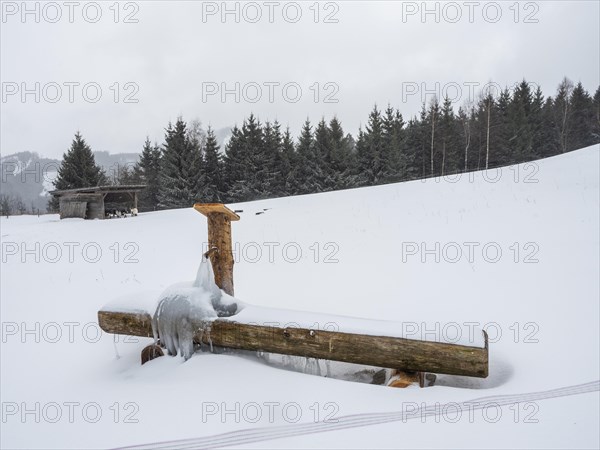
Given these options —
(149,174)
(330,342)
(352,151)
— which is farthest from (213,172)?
(330,342)

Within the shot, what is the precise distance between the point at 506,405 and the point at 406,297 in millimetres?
2832

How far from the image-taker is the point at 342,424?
9.36 ft

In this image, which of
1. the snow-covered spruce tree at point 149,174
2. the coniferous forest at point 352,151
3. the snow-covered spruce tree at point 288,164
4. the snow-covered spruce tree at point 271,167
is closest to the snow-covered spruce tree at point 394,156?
the coniferous forest at point 352,151

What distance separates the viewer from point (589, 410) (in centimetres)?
290

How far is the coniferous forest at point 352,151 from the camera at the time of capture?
3291 centimetres

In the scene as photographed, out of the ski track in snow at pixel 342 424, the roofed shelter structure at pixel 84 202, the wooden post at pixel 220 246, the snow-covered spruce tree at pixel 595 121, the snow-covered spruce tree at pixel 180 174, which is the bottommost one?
the ski track in snow at pixel 342 424

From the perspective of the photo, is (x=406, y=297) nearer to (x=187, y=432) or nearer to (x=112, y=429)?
(x=187, y=432)

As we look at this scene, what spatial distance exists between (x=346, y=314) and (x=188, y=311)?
99.3 inches

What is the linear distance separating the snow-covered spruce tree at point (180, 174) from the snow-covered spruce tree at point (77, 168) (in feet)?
23.2

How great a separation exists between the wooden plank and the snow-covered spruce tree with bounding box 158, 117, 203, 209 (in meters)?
29.9

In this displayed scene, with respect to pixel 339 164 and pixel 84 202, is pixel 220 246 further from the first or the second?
pixel 339 164

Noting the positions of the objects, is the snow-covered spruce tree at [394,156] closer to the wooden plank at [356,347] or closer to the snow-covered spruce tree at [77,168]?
the snow-covered spruce tree at [77,168]

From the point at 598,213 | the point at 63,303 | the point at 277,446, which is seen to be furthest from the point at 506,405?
the point at 598,213

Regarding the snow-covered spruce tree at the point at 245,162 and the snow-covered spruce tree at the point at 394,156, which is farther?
the snow-covered spruce tree at the point at 394,156
